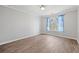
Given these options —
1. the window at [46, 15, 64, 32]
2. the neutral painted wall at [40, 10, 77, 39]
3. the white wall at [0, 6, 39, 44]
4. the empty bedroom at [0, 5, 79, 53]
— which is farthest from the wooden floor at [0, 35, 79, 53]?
the window at [46, 15, 64, 32]

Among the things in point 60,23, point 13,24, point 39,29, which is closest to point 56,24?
point 60,23

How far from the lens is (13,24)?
4.32m

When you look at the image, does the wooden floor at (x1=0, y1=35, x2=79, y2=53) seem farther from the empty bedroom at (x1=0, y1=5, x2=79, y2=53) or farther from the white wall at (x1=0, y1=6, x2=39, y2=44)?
the white wall at (x1=0, y1=6, x2=39, y2=44)

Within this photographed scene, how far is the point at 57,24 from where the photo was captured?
6.42 m

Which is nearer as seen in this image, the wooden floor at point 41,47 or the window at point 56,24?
the wooden floor at point 41,47

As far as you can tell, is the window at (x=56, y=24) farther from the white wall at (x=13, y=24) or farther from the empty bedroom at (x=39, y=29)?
the white wall at (x=13, y=24)

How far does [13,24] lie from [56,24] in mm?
3535

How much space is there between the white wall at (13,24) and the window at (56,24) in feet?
6.42

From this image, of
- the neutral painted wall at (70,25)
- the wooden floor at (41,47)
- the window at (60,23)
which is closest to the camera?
the wooden floor at (41,47)

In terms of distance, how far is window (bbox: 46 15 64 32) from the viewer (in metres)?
6.00

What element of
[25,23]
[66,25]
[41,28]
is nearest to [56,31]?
[66,25]

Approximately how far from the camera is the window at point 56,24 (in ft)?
19.7

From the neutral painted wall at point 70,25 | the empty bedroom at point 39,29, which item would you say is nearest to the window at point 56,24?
the empty bedroom at point 39,29
